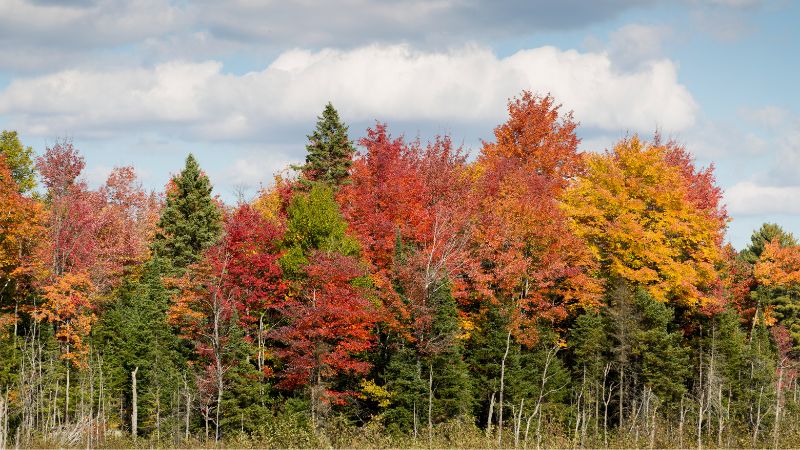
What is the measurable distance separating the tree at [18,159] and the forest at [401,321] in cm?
1664

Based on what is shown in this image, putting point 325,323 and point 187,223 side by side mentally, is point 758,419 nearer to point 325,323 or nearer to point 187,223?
point 325,323

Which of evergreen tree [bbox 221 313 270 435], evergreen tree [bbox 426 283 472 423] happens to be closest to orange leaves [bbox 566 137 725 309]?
evergreen tree [bbox 426 283 472 423]

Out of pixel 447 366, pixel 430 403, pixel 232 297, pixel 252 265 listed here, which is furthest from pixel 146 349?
pixel 430 403

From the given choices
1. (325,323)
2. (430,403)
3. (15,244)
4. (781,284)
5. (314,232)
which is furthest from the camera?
(781,284)

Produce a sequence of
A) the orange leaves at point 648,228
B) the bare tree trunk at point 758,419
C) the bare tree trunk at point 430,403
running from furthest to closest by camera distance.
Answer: the orange leaves at point 648,228
the bare tree trunk at point 758,419
the bare tree trunk at point 430,403

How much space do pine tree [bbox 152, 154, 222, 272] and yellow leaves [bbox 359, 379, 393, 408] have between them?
1585 cm

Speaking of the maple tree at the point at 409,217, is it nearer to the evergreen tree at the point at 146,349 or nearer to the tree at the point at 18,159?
the evergreen tree at the point at 146,349

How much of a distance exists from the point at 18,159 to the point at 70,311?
89.6 feet

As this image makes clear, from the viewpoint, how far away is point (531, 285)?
51656 mm

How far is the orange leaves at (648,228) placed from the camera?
5278 cm

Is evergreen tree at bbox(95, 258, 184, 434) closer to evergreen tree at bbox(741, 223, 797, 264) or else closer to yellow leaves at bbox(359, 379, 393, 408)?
yellow leaves at bbox(359, 379, 393, 408)

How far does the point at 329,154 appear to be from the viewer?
6362 centimetres

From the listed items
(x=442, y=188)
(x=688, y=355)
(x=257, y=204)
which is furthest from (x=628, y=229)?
(x=257, y=204)

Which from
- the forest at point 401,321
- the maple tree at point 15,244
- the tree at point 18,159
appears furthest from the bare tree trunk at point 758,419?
the tree at point 18,159
